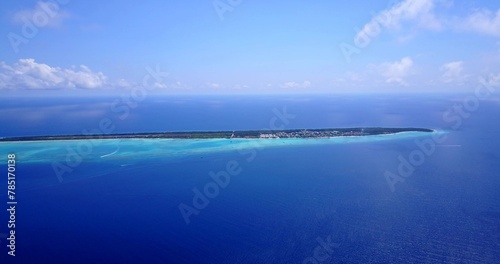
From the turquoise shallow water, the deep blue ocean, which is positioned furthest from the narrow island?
the deep blue ocean

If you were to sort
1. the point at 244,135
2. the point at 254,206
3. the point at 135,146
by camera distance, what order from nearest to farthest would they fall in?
1. the point at 254,206
2. the point at 135,146
3. the point at 244,135

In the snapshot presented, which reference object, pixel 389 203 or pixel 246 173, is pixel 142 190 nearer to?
pixel 246 173

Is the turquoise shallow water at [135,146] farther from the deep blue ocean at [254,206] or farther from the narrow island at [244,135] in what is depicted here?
the narrow island at [244,135]

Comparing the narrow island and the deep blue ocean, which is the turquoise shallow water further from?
the narrow island

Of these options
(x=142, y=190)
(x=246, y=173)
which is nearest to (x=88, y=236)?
(x=142, y=190)

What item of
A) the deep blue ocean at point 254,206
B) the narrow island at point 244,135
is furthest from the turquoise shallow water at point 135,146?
the narrow island at point 244,135

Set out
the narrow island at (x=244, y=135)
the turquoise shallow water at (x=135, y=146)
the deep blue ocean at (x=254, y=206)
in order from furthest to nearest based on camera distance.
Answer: the narrow island at (x=244, y=135) → the turquoise shallow water at (x=135, y=146) → the deep blue ocean at (x=254, y=206)

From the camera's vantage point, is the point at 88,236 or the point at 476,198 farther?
the point at 476,198

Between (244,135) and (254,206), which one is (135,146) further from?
(254,206)

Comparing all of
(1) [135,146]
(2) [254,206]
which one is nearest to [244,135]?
(1) [135,146]

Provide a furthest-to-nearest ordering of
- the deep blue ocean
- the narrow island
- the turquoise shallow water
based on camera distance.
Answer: the narrow island
the turquoise shallow water
the deep blue ocean

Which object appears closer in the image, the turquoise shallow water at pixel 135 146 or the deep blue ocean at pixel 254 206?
the deep blue ocean at pixel 254 206
